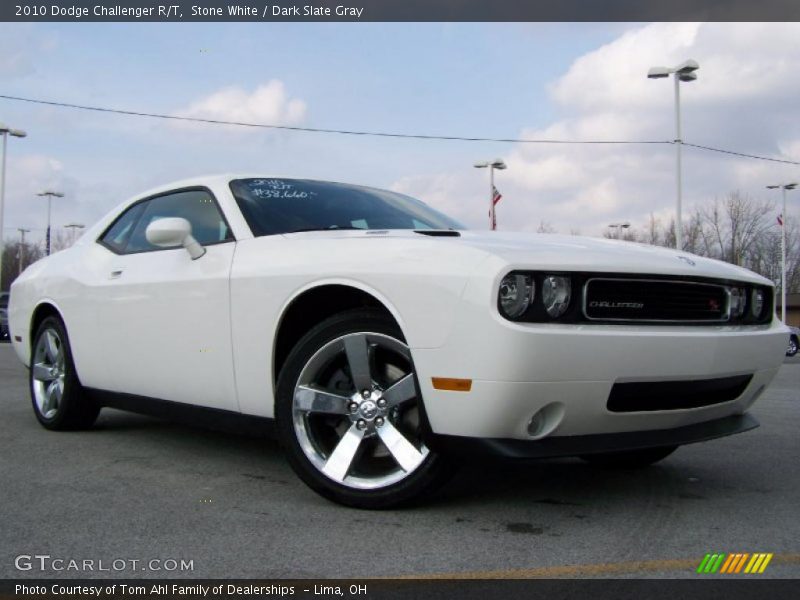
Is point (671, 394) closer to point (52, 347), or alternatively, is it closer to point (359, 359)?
point (359, 359)

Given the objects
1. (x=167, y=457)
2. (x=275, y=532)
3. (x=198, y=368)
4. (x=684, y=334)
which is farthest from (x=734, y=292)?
(x=167, y=457)

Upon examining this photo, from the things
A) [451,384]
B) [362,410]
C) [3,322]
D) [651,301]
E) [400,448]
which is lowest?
[3,322]

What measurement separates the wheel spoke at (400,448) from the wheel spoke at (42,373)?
298cm

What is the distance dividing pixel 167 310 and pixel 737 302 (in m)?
2.65

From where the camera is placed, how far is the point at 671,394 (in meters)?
3.03

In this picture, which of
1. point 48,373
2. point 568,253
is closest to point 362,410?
point 568,253

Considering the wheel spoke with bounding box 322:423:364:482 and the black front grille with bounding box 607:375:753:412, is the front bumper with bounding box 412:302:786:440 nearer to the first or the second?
the black front grille with bounding box 607:375:753:412

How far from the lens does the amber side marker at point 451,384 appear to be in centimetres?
276

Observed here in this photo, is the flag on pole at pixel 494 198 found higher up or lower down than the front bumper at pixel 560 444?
higher up

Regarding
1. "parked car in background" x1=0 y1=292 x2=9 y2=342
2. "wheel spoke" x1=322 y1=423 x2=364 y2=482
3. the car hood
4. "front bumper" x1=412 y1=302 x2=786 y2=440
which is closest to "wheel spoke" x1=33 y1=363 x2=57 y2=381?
the car hood

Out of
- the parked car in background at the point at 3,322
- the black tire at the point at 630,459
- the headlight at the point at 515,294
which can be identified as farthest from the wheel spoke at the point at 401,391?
the parked car in background at the point at 3,322
